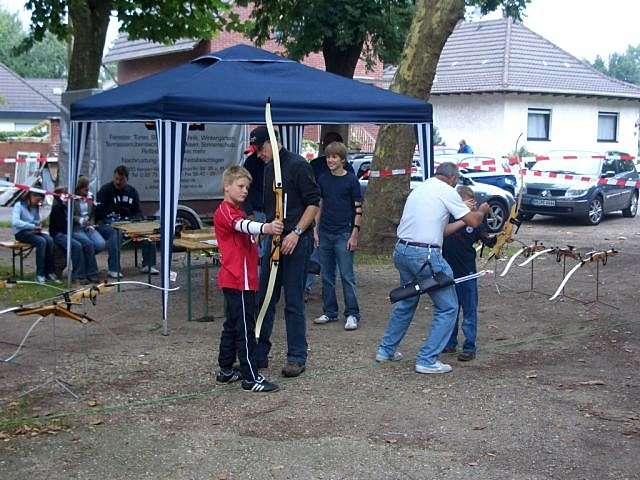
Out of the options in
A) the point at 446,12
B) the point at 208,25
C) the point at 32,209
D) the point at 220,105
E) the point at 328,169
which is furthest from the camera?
the point at 208,25

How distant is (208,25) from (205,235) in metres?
9.48

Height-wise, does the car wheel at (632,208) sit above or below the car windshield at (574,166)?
below

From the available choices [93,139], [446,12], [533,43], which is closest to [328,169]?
[446,12]

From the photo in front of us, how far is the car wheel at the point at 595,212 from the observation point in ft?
69.9

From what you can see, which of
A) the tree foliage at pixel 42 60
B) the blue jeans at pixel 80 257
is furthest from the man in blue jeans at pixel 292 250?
the tree foliage at pixel 42 60

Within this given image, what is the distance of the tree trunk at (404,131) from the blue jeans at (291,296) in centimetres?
741

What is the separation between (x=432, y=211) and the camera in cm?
763

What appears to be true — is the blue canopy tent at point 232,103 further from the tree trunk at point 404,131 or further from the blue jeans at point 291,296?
the tree trunk at point 404,131

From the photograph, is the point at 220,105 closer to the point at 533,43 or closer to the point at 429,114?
the point at 429,114

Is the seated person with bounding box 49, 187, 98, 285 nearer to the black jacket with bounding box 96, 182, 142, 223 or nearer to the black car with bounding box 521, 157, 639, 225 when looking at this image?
the black jacket with bounding box 96, 182, 142, 223

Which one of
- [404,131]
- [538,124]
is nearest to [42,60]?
[538,124]

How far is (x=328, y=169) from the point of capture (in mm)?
9852

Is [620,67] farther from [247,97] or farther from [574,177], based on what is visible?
[247,97]

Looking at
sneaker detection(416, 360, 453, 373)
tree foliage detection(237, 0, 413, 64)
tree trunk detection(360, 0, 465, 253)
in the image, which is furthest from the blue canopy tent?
tree foliage detection(237, 0, 413, 64)
